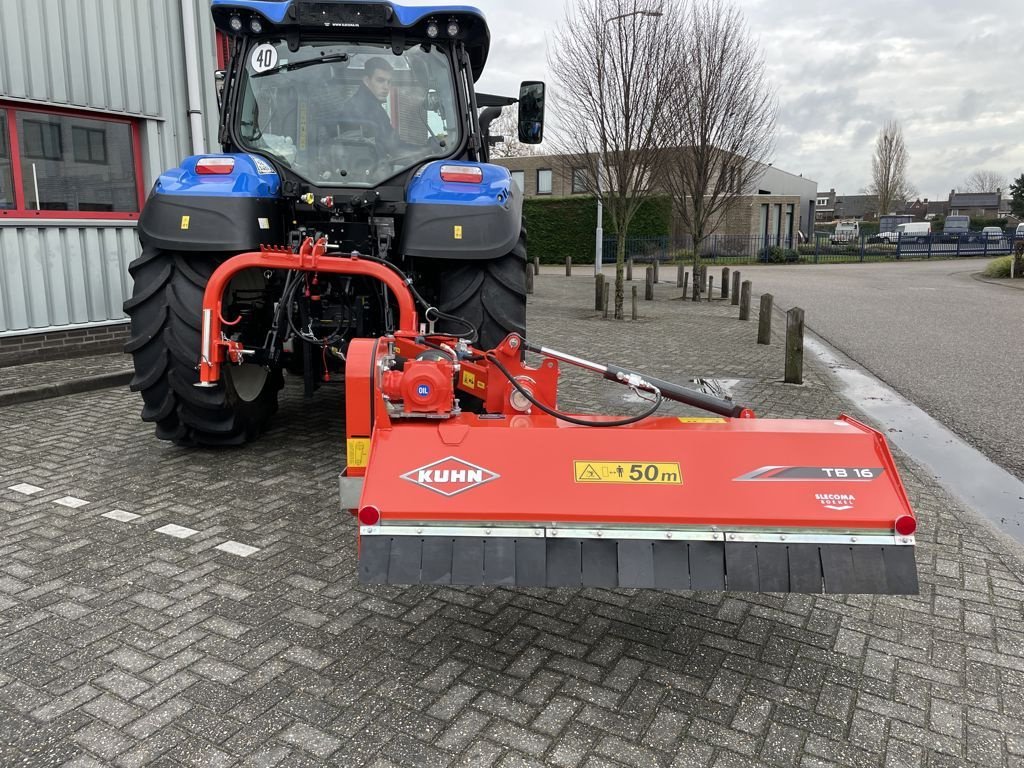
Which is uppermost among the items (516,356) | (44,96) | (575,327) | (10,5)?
(10,5)

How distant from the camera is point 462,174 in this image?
15.4 feet

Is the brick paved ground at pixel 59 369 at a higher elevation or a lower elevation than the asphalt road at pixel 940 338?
higher

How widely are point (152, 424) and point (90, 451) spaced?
70cm

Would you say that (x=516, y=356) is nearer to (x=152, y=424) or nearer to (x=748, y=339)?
(x=152, y=424)

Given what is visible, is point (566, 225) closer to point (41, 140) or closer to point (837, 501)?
point (41, 140)

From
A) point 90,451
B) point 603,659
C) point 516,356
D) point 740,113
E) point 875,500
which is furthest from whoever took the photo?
point 740,113

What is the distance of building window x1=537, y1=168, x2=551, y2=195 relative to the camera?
4331 centimetres

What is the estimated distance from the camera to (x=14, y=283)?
7539mm

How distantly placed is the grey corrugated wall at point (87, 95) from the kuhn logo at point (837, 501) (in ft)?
24.8

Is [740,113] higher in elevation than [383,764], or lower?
higher

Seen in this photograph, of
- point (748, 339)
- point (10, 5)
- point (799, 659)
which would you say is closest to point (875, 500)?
point (799, 659)

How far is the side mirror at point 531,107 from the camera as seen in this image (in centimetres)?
563

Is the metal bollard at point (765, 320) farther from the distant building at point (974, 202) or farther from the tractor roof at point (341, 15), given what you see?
the distant building at point (974, 202)

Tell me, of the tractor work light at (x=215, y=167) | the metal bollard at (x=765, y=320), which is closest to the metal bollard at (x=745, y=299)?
the metal bollard at (x=765, y=320)
